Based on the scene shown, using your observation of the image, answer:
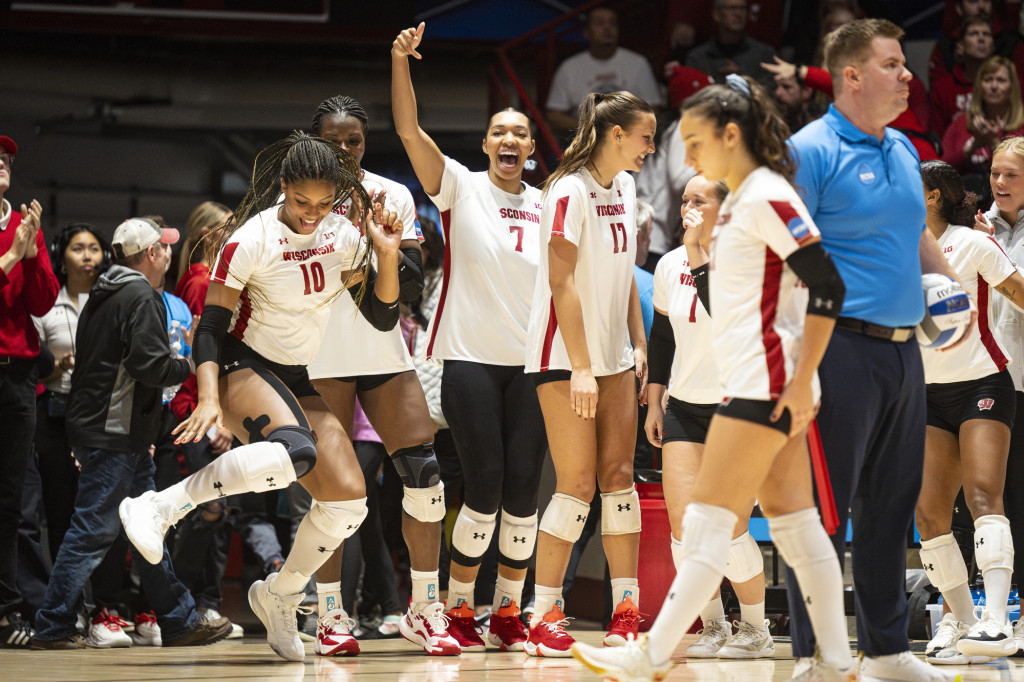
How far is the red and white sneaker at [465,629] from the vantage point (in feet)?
15.3

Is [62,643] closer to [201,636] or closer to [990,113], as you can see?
[201,636]

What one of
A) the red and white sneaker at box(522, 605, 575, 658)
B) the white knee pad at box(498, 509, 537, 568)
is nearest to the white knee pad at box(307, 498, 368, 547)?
the white knee pad at box(498, 509, 537, 568)

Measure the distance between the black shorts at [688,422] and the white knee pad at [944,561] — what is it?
97cm

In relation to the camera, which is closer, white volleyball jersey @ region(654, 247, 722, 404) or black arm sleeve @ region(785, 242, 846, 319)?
black arm sleeve @ region(785, 242, 846, 319)

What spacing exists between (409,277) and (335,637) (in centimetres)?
147

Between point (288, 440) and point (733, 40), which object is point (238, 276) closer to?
point (288, 440)

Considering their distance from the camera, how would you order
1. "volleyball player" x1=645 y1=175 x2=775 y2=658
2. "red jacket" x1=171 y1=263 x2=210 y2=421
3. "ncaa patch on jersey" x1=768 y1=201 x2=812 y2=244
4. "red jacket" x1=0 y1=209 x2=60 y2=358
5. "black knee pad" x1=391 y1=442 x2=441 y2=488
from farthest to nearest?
"red jacket" x1=171 y1=263 x2=210 y2=421, "red jacket" x1=0 y1=209 x2=60 y2=358, "black knee pad" x1=391 y1=442 x2=441 y2=488, "volleyball player" x1=645 y1=175 x2=775 y2=658, "ncaa patch on jersey" x1=768 y1=201 x2=812 y2=244

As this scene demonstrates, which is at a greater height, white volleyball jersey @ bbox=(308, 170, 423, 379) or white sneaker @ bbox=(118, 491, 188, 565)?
white volleyball jersey @ bbox=(308, 170, 423, 379)

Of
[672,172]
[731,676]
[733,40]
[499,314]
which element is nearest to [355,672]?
[731,676]

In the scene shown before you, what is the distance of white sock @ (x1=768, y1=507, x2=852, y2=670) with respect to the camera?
2891mm

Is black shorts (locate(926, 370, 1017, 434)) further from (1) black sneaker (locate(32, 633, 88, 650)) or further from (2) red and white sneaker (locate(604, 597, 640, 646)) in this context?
(1) black sneaker (locate(32, 633, 88, 650))

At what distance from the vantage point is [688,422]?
4.39 m

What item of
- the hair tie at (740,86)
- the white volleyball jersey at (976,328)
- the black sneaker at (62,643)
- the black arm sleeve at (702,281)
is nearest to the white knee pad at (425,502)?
the black arm sleeve at (702,281)

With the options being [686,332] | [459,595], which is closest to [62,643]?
[459,595]
